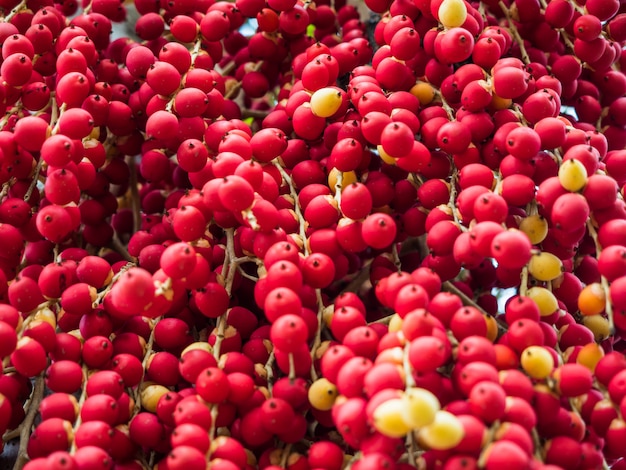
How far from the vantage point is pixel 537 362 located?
68 centimetres

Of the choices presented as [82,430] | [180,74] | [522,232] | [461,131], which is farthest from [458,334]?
[180,74]

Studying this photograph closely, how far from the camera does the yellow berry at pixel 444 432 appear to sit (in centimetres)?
61

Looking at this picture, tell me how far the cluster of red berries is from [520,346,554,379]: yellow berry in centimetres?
1

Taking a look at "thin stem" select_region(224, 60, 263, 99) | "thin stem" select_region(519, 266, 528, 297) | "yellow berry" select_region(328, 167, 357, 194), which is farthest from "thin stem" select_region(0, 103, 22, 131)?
"thin stem" select_region(519, 266, 528, 297)

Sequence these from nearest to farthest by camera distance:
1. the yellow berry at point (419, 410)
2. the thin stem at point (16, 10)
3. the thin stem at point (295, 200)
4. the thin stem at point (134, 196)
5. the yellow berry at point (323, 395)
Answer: the yellow berry at point (419, 410) → the yellow berry at point (323, 395) → the thin stem at point (295, 200) → the thin stem at point (16, 10) → the thin stem at point (134, 196)

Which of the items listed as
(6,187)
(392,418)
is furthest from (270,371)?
(6,187)

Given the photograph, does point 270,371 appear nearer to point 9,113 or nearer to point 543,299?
point 543,299

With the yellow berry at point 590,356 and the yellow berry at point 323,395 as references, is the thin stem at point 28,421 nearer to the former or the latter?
the yellow berry at point 323,395

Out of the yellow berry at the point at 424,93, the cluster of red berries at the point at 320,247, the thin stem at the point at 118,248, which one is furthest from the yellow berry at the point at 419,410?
the thin stem at the point at 118,248

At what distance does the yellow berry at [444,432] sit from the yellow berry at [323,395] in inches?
4.8

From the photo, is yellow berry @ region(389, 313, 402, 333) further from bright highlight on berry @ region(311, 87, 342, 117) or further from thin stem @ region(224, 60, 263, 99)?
thin stem @ region(224, 60, 263, 99)

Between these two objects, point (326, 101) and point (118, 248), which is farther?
point (118, 248)

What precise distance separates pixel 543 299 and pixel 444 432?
23cm

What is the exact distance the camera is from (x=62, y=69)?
880 mm
